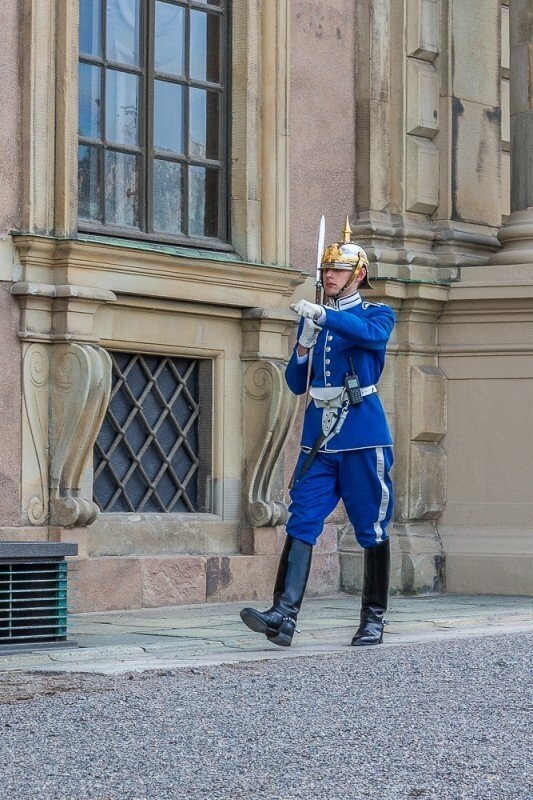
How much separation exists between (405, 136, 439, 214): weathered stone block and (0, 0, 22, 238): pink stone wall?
3.27 metres

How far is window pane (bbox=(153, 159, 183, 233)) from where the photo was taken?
10.4 meters

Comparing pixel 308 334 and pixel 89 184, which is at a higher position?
pixel 89 184

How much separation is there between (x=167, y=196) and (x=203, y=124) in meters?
0.54

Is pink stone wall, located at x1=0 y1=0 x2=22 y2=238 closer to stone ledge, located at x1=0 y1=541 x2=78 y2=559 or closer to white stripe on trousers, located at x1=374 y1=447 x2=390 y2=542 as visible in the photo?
stone ledge, located at x1=0 y1=541 x2=78 y2=559

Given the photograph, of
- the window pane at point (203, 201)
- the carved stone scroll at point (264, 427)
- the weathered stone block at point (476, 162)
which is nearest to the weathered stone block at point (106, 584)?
the carved stone scroll at point (264, 427)

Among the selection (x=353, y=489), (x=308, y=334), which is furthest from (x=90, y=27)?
(x=353, y=489)

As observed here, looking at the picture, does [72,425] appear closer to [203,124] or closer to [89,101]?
[89,101]

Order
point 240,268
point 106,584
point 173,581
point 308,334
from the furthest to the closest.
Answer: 1. point 240,268
2. point 173,581
3. point 106,584
4. point 308,334

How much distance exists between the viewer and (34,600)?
7703mm

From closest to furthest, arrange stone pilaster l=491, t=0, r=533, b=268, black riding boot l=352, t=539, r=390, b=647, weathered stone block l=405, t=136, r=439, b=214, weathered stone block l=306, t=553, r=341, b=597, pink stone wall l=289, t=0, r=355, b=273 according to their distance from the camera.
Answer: black riding boot l=352, t=539, r=390, b=647 → weathered stone block l=306, t=553, r=341, b=597 → pink stone wall l=289, t=0, r=355, b=273 → stone pilaster l=491, t=0, r=533, b=268 → weathered stone block l=405, t=136, r=439, b=214

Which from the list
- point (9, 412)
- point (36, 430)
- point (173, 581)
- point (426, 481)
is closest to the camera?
point (9, 412)

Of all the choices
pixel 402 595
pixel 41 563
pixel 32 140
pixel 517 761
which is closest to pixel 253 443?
pixel 402 595

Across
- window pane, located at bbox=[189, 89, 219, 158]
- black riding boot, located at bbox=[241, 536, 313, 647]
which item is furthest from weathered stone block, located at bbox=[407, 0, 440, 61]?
black riding boot, located at bbox=[241, 536, 313, 647]

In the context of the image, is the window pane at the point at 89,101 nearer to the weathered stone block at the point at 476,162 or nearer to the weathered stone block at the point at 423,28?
the weathered stone block at the point at 423,28
